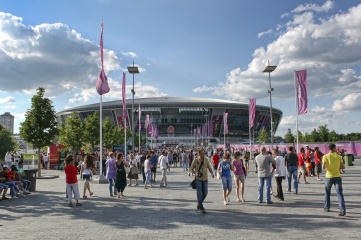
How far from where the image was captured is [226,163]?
12.0m

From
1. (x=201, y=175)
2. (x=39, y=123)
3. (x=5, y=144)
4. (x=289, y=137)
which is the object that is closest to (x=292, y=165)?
(x=201, y=175)

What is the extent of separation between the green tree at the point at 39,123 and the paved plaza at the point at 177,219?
39.1ft

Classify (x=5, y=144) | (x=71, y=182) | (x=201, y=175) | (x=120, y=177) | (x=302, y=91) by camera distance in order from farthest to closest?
(x=5, y=144)
(x=302, y=91)
(x=120, y=177)
(x=71, y=182)
(x=201, y=175)

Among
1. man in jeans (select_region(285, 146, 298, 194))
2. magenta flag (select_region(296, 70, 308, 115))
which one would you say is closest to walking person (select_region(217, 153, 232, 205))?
man in jeans (select_region(285, 146, 298, 194))

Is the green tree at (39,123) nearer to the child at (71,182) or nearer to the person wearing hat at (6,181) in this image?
the person wearing hat at (6,181)

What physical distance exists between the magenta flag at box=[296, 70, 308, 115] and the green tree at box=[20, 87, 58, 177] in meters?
16.6

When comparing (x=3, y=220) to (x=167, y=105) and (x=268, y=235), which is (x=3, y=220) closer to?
(x=268, y=235)

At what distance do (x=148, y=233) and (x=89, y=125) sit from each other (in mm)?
33957

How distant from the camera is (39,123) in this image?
2509cm

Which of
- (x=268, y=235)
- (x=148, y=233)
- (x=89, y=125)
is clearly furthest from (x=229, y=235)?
(x=89, y=125)

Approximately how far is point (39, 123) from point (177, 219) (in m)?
18.4

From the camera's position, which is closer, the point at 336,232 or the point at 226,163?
the point at 336,232

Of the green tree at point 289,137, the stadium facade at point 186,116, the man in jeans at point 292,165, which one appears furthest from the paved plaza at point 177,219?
the stadium facade at point 186,116

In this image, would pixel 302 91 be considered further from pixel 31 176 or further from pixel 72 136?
pixel 72 136
